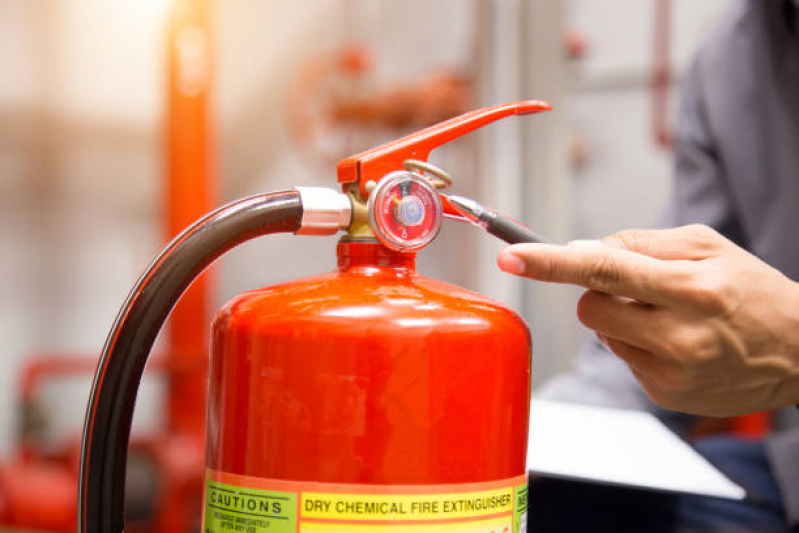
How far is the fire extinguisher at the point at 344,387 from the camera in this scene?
1.13 ft

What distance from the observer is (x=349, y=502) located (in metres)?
0.34

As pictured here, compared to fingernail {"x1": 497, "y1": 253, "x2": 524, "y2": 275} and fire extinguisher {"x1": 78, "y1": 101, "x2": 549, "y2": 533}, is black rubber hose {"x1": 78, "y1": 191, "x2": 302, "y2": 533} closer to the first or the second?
fire extinguisher {"x1": 78, "y1": 101, "x2": 549, "y2": 533}

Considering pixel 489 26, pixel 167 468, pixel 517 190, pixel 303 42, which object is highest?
pixel 303 42

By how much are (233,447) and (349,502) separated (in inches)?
2.7

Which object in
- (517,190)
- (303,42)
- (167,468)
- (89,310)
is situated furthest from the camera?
(303,42)

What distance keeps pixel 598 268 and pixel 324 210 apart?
0.48 feet

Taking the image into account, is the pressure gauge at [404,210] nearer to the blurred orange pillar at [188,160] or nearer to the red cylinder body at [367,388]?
the red cylinder body at [367,388]

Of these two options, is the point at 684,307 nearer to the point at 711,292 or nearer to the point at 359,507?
the point at 711,292

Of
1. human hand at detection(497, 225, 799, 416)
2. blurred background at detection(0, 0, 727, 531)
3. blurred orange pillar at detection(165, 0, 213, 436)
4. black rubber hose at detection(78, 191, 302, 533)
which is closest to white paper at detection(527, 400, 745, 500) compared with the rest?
human hand at detection(497, 225, 799, 416)

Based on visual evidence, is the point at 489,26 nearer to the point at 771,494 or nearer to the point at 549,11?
the point at 549,11

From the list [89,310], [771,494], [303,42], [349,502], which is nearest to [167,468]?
[89,310]

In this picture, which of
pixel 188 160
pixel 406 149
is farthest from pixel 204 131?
pixel 406 149

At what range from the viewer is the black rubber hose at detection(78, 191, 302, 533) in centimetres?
37

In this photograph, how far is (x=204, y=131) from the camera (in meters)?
1.98
